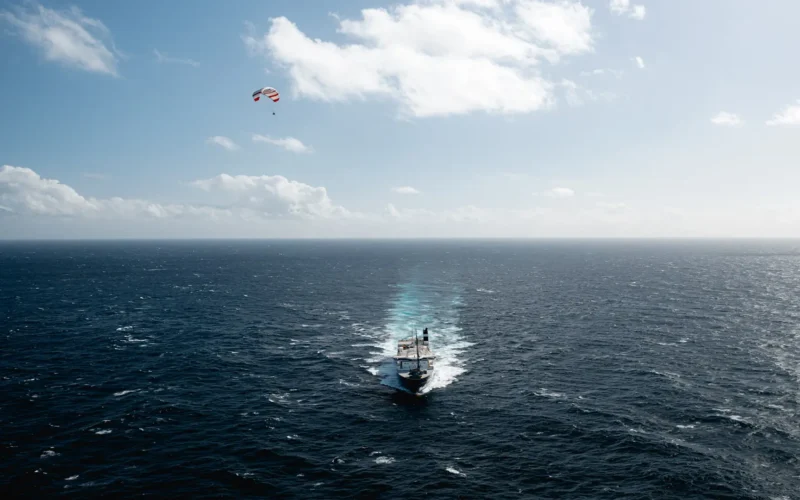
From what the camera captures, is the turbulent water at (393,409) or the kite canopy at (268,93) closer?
the turbulent water at (393,409)

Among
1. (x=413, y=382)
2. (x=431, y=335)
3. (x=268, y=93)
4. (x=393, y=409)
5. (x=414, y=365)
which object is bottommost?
(x=393, y=409)

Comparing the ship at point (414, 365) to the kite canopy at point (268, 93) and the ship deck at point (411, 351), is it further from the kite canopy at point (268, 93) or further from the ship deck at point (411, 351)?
the kite canopy at point (268, 93)

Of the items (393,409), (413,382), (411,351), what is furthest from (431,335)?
(393,409)

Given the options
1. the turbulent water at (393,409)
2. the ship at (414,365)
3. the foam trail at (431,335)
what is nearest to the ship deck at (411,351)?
the ship at (414,365)

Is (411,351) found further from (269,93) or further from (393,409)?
(269,93)

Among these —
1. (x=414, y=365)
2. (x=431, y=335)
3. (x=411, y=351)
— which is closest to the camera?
(x=414, y=365)

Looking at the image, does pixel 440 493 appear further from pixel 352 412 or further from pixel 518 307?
pixel 518 307

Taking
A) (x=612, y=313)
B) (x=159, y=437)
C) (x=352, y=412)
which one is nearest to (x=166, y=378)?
(x=159, y=437)
